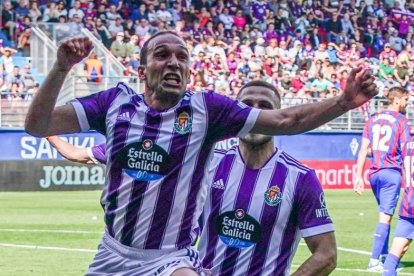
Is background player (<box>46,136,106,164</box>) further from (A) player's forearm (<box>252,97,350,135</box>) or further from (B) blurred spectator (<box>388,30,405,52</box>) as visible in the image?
(B) blurred spectator (<box>388,30,405,52</box>)

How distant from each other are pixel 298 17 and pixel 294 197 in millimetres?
34519

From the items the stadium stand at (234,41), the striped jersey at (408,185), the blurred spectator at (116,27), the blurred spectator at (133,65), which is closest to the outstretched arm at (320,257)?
the striped jersey at (408,185)

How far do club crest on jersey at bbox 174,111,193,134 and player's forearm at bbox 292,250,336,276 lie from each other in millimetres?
989

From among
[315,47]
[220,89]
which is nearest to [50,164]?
[220,89]

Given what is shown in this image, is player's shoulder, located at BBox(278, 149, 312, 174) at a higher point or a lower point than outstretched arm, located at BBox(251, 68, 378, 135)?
lower

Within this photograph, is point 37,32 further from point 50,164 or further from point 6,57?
point 50,164

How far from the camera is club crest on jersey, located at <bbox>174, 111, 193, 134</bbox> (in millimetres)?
6031

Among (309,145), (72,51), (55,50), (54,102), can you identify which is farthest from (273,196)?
(55,50)

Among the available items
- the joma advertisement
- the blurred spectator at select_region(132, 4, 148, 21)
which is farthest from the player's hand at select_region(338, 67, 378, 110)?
→ the blurred spectator at select_region(132, 4, 148, 21)

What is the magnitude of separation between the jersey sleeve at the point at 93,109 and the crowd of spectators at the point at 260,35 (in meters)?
22.3

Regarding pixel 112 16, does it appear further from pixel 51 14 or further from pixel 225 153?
pixel 225 153

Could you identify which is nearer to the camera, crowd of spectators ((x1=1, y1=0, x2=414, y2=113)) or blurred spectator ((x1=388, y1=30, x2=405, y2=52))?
crowd of spectators ((x1=1, y1=0, x2=414, y2=113))

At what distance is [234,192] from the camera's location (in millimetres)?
6469

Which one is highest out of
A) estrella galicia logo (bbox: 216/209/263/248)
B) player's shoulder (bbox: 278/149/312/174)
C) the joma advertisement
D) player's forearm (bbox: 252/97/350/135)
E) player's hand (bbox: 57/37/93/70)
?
player's hand (bbox: 57/37/93/70)
